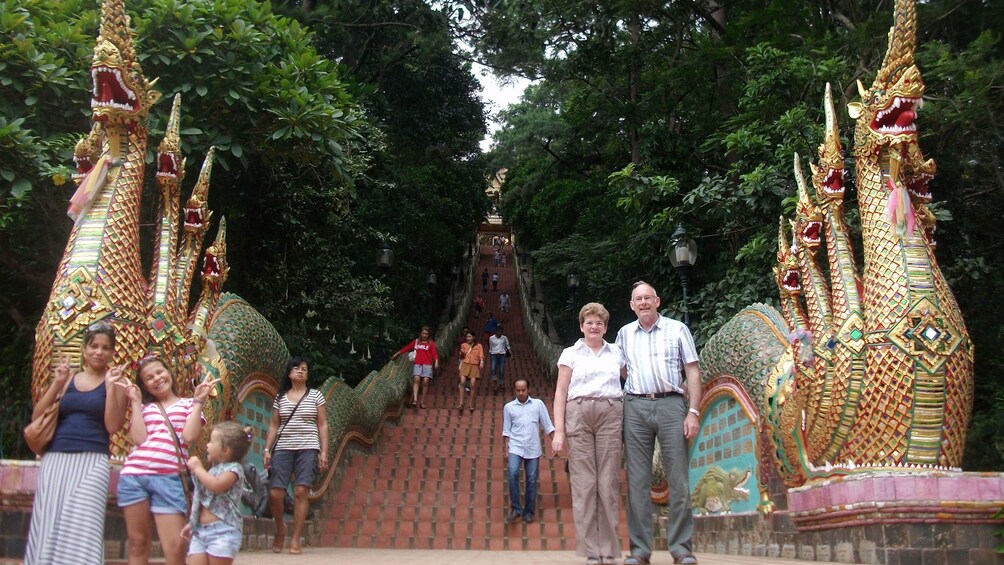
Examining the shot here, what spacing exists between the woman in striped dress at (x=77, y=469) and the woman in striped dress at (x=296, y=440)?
332cm

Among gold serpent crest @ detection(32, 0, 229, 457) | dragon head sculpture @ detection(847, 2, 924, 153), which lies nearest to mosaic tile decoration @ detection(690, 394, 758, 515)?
dragon head sculpture @ detection(847, 2, 924, 153)

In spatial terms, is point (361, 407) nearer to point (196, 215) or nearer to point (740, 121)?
point (196, 215)

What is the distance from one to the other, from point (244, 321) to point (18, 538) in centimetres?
321

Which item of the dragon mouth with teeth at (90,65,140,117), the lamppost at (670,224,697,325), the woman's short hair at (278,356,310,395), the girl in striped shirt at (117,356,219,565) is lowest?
the girl in striped shirt at (117,356,219,565)

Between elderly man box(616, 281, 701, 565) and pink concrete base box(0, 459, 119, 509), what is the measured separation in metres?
3.71

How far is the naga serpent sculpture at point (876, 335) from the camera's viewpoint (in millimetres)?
6641

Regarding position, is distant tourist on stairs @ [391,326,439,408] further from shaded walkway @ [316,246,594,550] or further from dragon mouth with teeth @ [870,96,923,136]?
dragon mouth with teeth @ [870,96,923,136]

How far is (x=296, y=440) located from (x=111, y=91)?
307 centimetres

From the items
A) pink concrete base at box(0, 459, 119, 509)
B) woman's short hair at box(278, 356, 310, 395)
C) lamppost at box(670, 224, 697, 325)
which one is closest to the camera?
pink concrete base at box(0, 459, 119, 509)

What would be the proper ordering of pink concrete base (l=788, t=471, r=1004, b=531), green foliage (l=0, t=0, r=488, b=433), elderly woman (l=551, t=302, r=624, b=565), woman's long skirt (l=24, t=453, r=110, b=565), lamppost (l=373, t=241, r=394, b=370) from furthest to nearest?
lamppost (l=373, t=241, r=394, b=370)
green foliage (l=0, t=0, r=488, b=433)
pink concrete base (l=788, t=471, r=1004, b=531)
elderly woman (l=551, t=302, r=624, b=565)
woman's long skirt (l=24, t=453, r=110, b=565)

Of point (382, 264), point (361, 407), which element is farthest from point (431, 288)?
point (361, 407)

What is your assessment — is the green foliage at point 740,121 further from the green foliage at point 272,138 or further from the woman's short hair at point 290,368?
the woman's short hair at point 290,368

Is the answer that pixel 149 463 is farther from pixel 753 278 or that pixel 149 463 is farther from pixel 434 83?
pixel 434 83

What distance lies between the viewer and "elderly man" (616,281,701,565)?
5.32 metres
